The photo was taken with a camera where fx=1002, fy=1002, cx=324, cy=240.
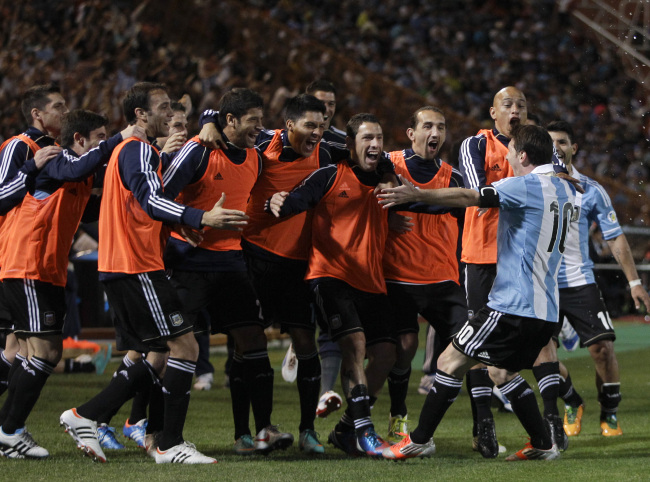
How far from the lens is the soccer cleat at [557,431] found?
21.6 ft

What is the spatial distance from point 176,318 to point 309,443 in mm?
1340

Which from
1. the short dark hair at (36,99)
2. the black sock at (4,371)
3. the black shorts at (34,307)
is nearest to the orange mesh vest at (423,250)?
the black shorts at (34,307)

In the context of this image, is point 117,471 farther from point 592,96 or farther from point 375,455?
point 592,96

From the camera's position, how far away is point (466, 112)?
Result: 2369 cm

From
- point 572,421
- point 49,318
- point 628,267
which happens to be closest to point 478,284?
point 628,267

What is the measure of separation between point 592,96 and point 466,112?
3376 mm

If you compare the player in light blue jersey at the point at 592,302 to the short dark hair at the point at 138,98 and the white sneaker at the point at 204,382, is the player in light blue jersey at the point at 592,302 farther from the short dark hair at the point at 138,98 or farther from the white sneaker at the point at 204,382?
the white sneaker at the point at 204,382

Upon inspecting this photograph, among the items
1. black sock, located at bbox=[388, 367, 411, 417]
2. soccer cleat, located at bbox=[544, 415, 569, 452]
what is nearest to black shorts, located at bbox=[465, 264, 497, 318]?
black sock, located at bbox=[388, 367, 411, 417]

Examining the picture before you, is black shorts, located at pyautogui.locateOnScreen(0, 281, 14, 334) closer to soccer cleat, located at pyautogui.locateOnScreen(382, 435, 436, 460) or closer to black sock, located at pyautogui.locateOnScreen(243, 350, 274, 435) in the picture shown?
black sock, located at pyautogui.locateOnScreen(243, 350, 274, 435)

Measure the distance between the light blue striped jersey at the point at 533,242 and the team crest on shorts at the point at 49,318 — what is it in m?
2.66

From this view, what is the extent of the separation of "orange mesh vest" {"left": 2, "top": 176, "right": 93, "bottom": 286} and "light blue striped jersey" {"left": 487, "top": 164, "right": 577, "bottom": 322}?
2690mm

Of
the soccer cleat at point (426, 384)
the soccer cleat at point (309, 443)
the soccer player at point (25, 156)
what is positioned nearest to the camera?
the soccer player at point (25, 156)

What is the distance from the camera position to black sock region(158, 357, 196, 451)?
231 inches

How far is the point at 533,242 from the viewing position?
5691 mm
